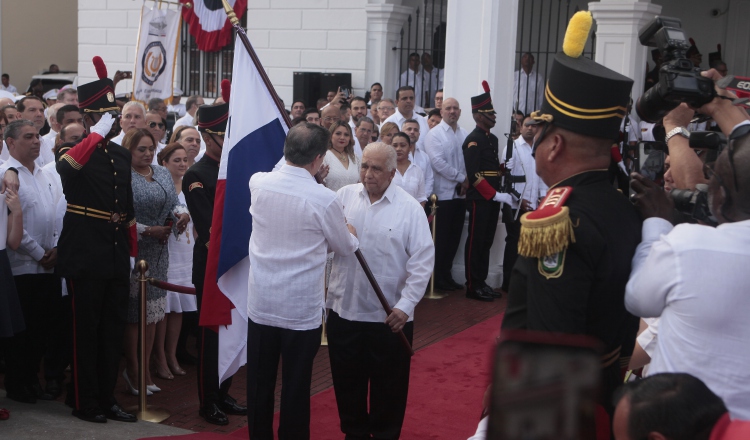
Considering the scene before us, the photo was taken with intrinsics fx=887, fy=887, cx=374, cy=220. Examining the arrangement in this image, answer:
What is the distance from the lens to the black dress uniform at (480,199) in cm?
911

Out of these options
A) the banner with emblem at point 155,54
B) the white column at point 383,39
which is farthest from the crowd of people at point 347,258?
the white column at point 383,39

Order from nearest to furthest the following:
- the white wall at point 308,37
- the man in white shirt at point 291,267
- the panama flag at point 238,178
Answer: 1. the man in white shirt at point 291,267
2. the panama flag at point 238,178
3. the white wall at point 308,37

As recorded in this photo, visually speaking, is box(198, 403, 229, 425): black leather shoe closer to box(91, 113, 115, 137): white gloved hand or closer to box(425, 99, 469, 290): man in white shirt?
box(91, 113, 115, 137): white gloved hand

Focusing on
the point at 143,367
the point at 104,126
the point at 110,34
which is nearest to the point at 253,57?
the point at 104,126

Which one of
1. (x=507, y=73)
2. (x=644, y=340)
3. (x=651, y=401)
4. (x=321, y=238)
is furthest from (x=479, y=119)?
(x=651, y=401)

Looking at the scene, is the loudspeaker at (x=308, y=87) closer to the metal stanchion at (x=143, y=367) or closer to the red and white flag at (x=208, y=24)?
the red and white flag at (x=208, y=24)

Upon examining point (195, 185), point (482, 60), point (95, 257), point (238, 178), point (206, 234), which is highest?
point (482, 60)

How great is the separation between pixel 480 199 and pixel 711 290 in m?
6.88

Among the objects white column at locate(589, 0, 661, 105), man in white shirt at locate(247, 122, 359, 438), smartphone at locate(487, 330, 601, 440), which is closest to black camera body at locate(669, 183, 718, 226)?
smartphone at locate(487, 330, 601, 440)

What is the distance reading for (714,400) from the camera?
200 centimetres

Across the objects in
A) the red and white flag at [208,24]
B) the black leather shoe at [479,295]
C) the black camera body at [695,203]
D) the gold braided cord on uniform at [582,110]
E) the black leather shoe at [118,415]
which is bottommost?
the black leather shoe at [479,295]

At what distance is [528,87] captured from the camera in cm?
1501

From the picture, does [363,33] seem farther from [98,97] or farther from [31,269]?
[31,269]

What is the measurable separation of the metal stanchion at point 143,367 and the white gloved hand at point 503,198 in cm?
446
